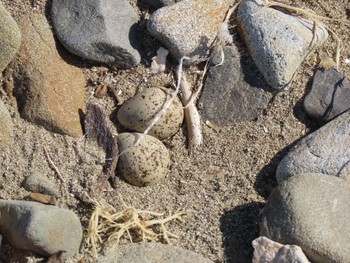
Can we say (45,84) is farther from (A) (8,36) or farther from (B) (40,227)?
(B) (40,227)

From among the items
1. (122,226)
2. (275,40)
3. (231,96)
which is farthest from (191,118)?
(122,226)

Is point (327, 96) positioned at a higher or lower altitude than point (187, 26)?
lower

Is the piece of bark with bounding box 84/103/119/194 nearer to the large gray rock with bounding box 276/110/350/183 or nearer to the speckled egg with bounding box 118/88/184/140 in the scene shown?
the speckled egg with bounding box 118/88/184/140

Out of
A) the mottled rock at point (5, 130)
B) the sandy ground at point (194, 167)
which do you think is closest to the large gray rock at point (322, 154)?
the sandy ground at point (194, 167)

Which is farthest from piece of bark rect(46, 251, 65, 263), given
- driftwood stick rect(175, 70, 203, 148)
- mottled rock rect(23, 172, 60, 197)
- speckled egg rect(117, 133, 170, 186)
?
driftwood stick rect(175, 70, 203, 148)

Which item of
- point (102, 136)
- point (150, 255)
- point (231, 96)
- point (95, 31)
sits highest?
point (95, 31)

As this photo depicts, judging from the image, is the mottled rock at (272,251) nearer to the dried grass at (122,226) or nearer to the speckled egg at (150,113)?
the dried grass at (122,226)
